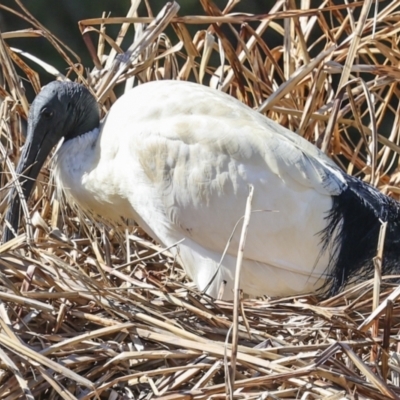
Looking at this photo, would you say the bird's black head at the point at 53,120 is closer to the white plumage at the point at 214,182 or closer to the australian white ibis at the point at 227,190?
the australian white ibis at the point at 227,190

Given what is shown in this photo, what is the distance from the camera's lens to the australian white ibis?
8.54 ft

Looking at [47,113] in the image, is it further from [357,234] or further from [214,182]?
[357,234]

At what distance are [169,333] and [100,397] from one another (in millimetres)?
196

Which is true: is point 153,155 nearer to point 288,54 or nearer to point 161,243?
point 161,243

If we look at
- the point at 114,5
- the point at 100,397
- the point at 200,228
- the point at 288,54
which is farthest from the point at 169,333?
the point at 114,5

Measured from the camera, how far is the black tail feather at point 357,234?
263 cm

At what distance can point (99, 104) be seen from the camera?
2.99m

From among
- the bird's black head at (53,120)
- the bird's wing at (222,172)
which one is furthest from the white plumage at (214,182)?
the bird's black head at (53,120)

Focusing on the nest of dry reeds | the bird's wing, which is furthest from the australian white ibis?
the nest of dry reeds

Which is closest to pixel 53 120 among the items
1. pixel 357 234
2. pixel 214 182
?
pixel 214 182

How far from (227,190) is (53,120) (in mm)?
569

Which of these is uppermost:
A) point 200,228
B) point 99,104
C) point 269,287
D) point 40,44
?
point 99,104

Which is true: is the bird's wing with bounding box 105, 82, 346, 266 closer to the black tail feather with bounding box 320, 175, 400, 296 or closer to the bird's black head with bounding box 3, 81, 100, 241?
the black tail feather with bounding box 320, 175, 400, 296

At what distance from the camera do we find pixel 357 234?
2666mm
